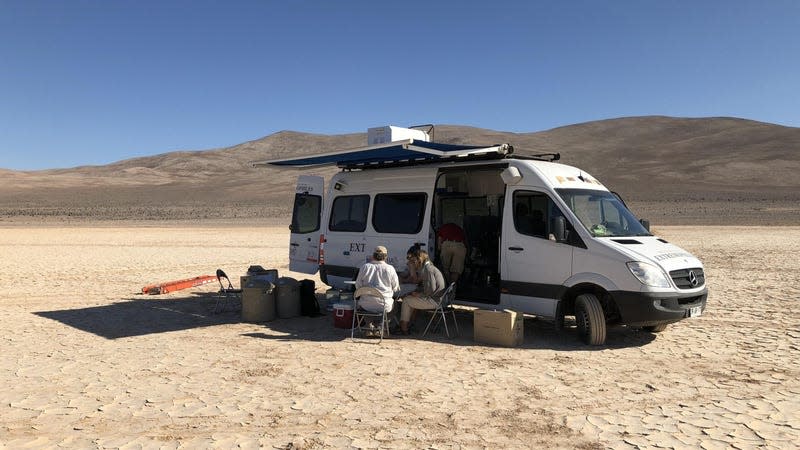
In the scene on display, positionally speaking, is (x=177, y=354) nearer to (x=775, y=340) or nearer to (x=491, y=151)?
(x=491, y=151)

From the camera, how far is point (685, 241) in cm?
2498

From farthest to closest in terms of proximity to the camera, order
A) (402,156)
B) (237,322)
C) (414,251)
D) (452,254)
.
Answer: (237,322), (402,156), (452,254), (414,251)

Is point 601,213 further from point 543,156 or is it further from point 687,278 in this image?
point 543,156

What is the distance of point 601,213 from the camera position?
8406 millimetres

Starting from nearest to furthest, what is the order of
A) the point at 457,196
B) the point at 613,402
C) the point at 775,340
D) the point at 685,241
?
the point at 613,402 → the point at 775,340 → the point at 457,196 → the point at 685,241

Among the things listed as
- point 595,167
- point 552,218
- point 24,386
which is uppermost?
point 595,167

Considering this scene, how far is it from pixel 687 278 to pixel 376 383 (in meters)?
4.30

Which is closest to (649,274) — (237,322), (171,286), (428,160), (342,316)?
(428,160)

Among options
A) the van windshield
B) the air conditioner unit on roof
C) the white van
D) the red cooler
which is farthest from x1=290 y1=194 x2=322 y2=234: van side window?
the van windshield

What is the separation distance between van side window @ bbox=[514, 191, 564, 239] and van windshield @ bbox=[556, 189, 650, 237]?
23 cm

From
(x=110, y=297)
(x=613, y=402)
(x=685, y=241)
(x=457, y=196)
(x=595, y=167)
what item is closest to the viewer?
(x=613, y=402)

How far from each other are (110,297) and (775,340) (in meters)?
11.5

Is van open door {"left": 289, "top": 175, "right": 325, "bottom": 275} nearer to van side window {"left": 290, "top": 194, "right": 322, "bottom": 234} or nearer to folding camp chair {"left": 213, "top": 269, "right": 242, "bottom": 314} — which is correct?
van side window {"left": 290, "top": 194, "right": 322, "bottom": 234}

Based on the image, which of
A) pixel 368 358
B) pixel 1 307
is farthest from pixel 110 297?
pixel 368 358
